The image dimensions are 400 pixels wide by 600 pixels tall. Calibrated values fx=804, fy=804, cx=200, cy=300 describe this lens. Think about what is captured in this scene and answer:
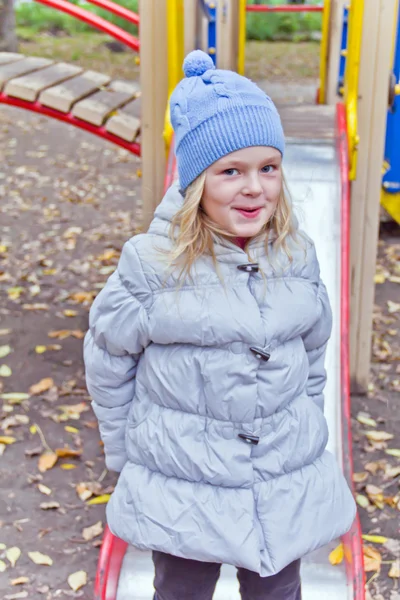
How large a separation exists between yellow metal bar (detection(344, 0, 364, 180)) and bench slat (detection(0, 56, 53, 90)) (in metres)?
2.14

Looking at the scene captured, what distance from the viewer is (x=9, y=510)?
3.47 meters

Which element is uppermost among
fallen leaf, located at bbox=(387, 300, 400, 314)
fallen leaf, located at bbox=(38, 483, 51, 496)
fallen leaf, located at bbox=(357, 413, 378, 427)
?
fallen leaf, located at bbox=(357, 413, 378, 427)

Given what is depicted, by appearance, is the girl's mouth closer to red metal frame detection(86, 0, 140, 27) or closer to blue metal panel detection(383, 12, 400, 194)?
red metal frame detection(86, 0, 140, 27)

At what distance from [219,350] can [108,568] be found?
1.22 m

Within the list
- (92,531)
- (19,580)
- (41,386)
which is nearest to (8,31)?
(41,386)

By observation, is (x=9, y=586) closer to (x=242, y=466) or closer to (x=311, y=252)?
(x=242, y=466)

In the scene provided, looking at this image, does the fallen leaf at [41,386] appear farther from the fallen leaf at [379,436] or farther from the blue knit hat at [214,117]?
the blue knit hat at [214,117]

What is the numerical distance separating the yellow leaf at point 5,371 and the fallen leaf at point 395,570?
2.42 meters

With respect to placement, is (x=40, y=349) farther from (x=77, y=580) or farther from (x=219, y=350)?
(x=219, y=350)

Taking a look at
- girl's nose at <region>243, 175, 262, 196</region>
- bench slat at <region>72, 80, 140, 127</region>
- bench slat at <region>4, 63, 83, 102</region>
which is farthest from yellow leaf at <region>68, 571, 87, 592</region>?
bench slat at <region>4, 63, 83, 102</region>

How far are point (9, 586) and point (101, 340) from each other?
4.84 feet

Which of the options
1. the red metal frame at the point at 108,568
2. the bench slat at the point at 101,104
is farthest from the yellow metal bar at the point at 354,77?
the red metal frame at the point at 108,568

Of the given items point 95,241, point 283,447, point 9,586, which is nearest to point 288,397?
point 283,447

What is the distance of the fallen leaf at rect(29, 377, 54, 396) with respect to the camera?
4406mm
